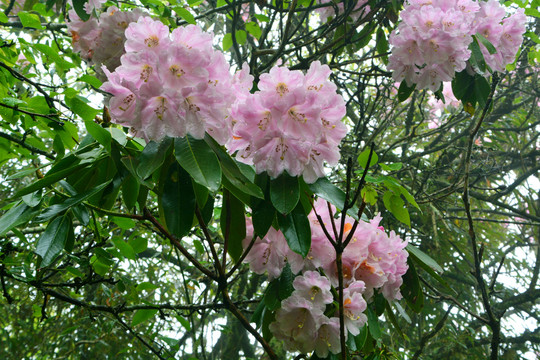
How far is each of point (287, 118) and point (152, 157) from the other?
0.26 meters

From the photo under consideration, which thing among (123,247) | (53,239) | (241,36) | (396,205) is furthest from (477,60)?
(53,239)

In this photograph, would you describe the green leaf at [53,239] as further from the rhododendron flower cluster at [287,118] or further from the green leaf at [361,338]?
the green leaf at [361,338]

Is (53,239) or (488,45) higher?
(488,45)

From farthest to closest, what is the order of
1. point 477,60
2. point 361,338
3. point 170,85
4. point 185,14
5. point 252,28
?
point 252,28
point 185,14
point 477,60
point 361,338
point 170,85

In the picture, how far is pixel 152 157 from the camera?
875 mm

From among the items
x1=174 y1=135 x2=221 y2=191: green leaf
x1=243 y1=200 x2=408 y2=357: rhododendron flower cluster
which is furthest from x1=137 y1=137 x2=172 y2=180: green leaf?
x1=243 y1=200 x2=408 y2=357: rhododendron flower cluster

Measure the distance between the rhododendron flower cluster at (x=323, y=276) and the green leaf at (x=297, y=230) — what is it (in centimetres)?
10

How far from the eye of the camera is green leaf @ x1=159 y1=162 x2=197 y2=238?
35.5 inches

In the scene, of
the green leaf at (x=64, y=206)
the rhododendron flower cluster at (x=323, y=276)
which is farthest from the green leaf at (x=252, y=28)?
the green leaf at (x=64, y=206)

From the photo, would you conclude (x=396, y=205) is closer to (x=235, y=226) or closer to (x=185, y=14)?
(x=235, y=226)

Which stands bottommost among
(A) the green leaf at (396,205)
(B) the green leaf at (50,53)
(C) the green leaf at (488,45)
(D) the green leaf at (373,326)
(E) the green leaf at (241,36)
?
(D) the green leaf at (373,326)

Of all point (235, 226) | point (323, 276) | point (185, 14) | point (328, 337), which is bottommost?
point (328, 337)

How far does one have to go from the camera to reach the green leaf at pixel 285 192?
0.90 m

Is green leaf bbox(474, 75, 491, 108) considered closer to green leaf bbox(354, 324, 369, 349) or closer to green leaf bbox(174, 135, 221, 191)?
green leaf bbox(354, 324, 369, 349)
